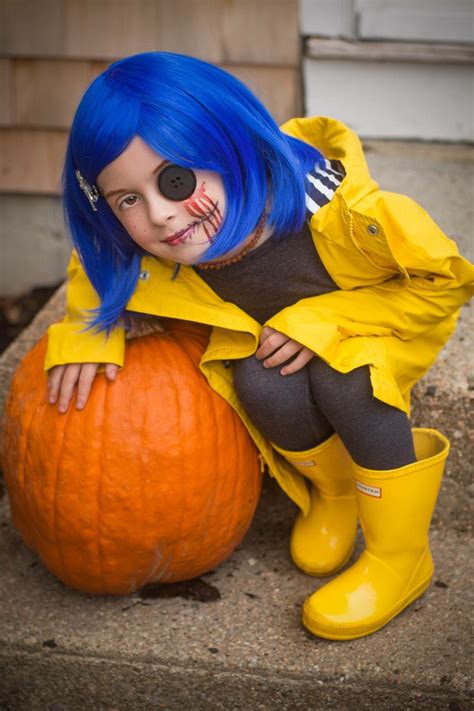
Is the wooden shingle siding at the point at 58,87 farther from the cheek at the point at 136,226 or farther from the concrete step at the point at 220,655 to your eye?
the concrete step at the point at 220,655

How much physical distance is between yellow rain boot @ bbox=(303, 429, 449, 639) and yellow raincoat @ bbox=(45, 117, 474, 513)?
16 centimetres


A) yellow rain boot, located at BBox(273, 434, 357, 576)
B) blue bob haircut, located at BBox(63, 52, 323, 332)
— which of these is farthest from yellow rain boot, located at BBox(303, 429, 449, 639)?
blue bob haircut, located at BBox(63, 52, 323, 332)

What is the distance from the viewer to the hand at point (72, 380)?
6.04 ft

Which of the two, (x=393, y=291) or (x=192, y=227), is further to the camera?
(x=393, y=291)

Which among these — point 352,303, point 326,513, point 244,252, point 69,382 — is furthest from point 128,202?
point 326,513

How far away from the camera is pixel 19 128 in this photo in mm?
3174

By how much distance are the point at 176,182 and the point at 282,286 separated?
0.37 metres

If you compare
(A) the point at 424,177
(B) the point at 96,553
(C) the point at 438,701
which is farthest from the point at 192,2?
(C) the point at 438,701

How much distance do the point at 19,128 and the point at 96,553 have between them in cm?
183

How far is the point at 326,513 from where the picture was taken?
208cm

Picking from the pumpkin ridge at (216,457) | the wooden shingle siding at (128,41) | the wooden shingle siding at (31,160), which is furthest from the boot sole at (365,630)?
the wooden shingle siding at (31,160)

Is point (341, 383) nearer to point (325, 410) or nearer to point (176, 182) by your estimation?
point (325, 410)

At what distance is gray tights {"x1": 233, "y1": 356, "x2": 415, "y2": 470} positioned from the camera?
182 cm

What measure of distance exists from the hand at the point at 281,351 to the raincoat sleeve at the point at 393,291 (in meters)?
0.03
